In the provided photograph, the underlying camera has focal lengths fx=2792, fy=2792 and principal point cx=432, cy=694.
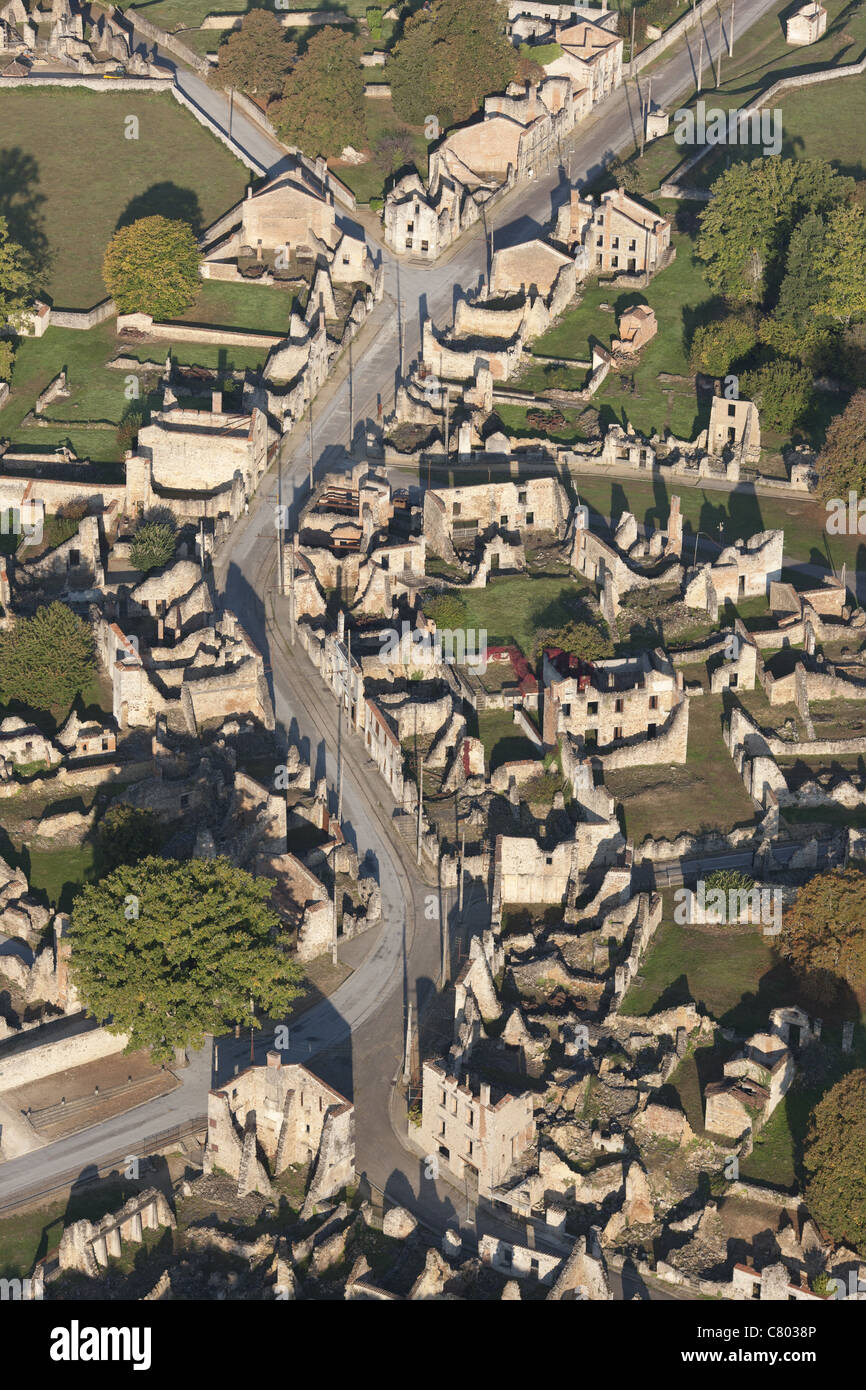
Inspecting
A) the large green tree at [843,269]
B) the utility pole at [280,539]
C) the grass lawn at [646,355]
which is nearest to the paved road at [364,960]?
the utility pole at [280,539]

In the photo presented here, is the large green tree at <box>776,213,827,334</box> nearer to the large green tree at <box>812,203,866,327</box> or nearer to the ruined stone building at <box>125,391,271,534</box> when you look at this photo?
the large green tree at <box>812,203,866,327</box>

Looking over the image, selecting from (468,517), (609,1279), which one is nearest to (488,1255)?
(609,1279)

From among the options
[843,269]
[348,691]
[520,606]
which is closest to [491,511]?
[520,606]

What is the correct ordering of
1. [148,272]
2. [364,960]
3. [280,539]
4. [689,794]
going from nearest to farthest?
[364,960]
[689,794]
[280,539]
[148,272]

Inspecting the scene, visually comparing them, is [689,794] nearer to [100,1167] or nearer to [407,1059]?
[407,1059]

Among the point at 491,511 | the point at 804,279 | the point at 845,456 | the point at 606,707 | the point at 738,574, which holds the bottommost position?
the point at 606,707

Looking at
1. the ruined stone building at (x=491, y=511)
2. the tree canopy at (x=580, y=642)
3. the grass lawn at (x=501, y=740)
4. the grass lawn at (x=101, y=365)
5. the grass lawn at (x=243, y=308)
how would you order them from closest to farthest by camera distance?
the grass lawn at (x=501, y=740) → the tree canopy at (x=580, y=642) → the ruined stone building at (x=491, y=511) → the grass lawn at (x=101, y=365) → the grass lawn at (x=243, y=308)

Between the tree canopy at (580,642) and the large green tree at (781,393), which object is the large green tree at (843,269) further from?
the tree canopy at (580,642)
